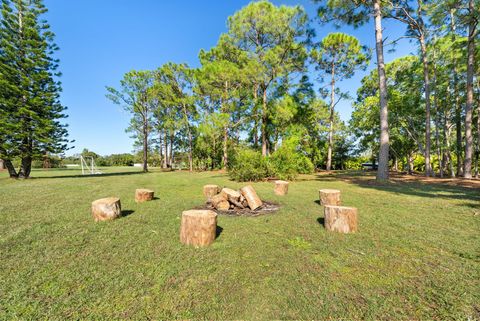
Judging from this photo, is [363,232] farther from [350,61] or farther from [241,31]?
[350,61]

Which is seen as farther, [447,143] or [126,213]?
[447,143]

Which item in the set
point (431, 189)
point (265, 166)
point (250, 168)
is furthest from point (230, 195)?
point (431, 189)

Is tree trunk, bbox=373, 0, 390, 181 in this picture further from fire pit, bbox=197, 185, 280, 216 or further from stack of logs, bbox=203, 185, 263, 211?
stack of logs, bbox=203, 185, 263, 211

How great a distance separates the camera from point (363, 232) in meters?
3.71

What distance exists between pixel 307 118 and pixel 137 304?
20.5 m

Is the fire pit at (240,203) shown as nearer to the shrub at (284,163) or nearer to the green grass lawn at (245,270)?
the green grass lawn at (245,270)

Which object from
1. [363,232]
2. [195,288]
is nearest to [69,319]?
[195,288]

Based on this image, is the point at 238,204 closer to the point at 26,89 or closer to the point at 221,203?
the point at 221,203

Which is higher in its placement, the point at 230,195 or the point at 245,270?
the point at 230,195

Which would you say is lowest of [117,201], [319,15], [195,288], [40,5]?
[195,288]

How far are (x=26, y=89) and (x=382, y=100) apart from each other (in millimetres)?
21315

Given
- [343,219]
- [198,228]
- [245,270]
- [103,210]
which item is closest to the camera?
[245,270]

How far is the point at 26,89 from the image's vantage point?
41.4ft

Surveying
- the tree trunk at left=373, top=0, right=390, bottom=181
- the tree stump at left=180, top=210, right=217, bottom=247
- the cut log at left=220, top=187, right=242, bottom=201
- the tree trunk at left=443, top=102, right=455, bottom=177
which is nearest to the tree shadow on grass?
the cut log at left=220, top=187, right=242, bottom=201
